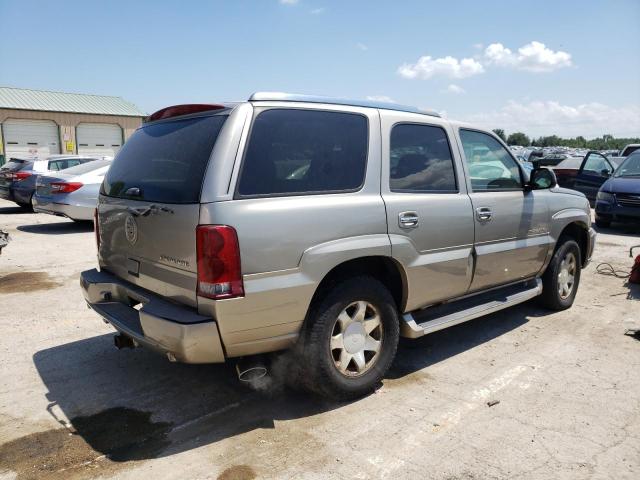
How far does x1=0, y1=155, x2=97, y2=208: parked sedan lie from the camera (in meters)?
13.1

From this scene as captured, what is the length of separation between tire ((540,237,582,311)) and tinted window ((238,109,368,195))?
2.97 metres

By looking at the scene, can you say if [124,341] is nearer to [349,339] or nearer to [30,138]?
[349,339]

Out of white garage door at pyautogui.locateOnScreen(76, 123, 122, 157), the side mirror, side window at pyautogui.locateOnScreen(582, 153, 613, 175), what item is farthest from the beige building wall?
the side mirror

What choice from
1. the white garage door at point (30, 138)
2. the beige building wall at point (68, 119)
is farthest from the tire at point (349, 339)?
the white garage door at point (30, 138)

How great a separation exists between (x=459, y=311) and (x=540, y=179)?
1.66 m

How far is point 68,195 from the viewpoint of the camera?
34.2ft

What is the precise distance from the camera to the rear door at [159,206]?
2980 millimetres

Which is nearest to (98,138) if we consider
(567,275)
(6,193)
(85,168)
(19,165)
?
(19,165)

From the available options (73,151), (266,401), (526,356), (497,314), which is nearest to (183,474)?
(266,401)

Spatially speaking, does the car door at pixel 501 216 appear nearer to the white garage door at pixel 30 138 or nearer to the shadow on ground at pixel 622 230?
the shadow on ground at pixel 622 230

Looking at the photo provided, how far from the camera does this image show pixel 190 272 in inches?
116

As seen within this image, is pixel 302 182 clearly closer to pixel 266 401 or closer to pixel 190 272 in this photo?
pixel 190 272

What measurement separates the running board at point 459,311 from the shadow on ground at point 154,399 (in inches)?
17.1

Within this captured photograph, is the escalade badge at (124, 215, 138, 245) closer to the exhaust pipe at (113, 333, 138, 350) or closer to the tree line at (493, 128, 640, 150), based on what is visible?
the exhaust pipe at (113, 333, 138, 350)
